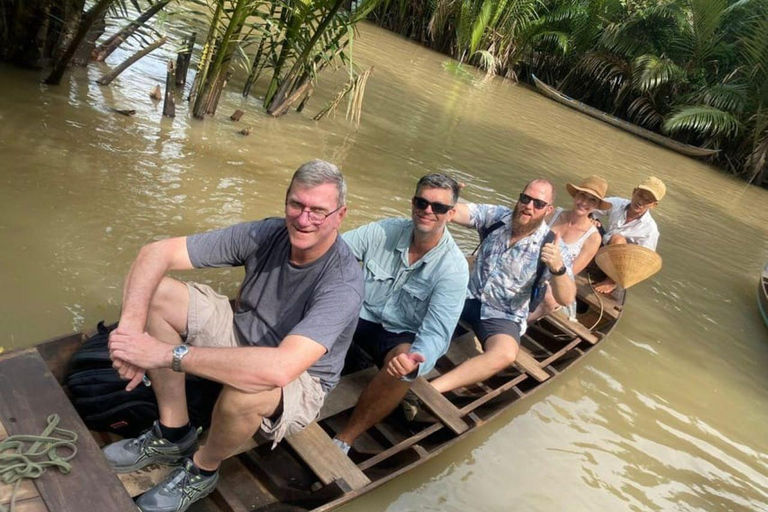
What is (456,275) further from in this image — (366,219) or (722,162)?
(722,162)

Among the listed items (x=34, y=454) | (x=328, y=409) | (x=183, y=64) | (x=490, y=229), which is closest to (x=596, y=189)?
(x=490, y=229)

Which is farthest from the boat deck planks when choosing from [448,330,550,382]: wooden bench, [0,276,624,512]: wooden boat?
[448,330,550,382]: wooden bench

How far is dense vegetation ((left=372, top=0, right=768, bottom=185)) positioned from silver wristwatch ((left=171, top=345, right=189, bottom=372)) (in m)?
16.7

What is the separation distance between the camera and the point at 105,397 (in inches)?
105

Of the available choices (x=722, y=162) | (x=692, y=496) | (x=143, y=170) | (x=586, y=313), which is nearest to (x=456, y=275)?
(x=692, y=496)

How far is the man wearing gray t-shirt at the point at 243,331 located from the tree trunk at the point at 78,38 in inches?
165

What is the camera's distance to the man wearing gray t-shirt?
90.0 inches

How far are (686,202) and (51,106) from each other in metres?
10.7

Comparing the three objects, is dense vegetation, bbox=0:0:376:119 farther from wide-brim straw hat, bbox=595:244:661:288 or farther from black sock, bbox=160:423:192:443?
black sock, bbox=160:423:192:443

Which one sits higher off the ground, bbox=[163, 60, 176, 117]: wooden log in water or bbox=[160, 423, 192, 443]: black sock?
bbox=[163, 60, 176, 117]: wooden log in water

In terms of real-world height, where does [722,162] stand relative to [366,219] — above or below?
above

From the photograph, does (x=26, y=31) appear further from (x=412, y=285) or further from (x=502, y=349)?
(x=502, y=349)

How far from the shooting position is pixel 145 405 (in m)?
2.69

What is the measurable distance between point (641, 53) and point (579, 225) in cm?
1611
